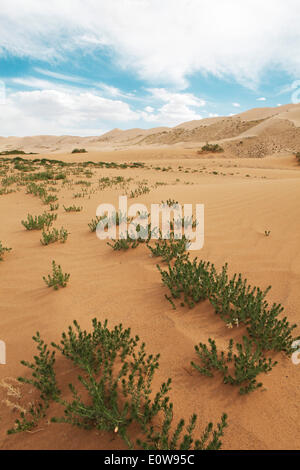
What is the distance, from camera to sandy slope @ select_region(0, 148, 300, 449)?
169cm

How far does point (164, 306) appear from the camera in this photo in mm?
2824

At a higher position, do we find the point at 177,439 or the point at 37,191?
the point at 37,191

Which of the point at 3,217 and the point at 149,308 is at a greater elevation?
the point at 3,217

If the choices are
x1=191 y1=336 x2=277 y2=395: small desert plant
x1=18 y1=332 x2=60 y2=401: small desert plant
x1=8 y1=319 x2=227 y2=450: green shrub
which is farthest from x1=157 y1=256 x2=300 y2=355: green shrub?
x1=18 y1=332 x2=60 y2=401: small desert plant

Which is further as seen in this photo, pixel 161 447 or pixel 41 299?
pixel 41 299

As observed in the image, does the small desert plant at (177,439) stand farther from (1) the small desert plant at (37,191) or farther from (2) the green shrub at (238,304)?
(1) the small desert plant at (37,191)

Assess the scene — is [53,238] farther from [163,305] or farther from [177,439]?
[177,439]

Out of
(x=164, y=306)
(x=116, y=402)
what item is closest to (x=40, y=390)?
(x=116, y=402)

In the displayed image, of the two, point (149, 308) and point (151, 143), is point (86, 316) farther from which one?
point (151, 143)

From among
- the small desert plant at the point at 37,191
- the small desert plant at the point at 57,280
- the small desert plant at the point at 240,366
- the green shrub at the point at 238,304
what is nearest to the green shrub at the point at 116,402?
the small desert plant at the point at 240,366

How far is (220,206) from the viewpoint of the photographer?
6.19 m

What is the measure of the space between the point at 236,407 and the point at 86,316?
1.68m

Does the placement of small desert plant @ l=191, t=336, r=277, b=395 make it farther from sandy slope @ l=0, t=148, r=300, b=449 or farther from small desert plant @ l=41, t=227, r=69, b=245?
small desert plant @ l=41, t=227, r=69, b=245

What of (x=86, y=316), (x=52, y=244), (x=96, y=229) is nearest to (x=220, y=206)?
(x=96, y=229)
